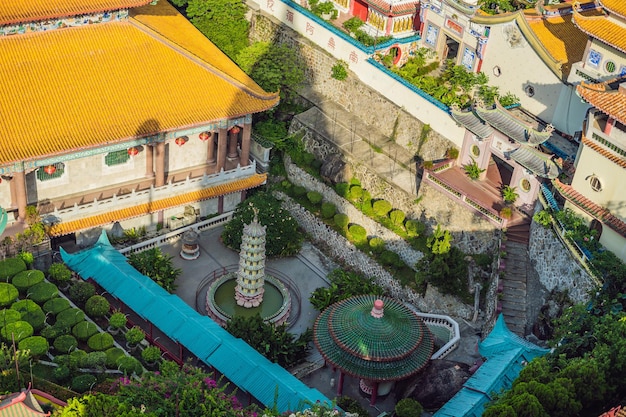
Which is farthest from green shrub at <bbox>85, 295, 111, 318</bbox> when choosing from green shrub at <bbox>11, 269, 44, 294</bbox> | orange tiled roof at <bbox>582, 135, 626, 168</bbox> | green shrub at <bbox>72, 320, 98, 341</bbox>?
orange tiled roof at <bbox>582, 135, 626, 168</bbox>

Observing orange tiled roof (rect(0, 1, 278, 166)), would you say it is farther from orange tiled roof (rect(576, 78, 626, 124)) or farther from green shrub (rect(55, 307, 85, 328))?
orange tiled roof (rect(576, 78, 626, 124))

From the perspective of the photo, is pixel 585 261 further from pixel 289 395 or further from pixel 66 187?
pixel 66 187

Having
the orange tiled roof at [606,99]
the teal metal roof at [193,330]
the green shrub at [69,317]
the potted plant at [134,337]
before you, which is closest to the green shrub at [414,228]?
the orange tiled roof at [606,99]

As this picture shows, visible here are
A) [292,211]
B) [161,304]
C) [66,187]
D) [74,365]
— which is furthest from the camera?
[292,211]


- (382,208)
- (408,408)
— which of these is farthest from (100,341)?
(382,208)

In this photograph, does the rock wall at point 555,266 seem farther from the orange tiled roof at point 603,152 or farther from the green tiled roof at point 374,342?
the green tiled roof at point 374,342

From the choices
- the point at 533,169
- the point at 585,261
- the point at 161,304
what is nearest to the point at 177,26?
the point at 161,304

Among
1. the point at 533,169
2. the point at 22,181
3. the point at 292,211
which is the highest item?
the point at 533,169

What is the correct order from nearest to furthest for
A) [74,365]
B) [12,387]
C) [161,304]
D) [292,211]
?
[12,387] < [74,365] < [161,304] < [292,211]
